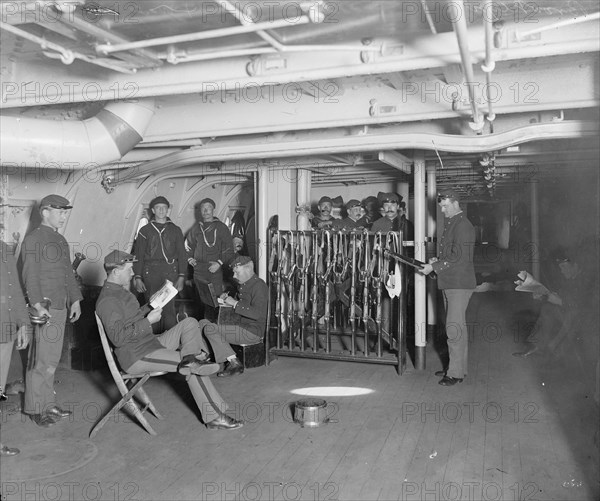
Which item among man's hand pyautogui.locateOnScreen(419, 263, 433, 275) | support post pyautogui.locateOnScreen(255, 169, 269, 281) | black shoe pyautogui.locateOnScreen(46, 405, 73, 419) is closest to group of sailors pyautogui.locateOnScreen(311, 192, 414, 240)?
support post pyautogui.locateOnScreen(255, 169, 269, 281)

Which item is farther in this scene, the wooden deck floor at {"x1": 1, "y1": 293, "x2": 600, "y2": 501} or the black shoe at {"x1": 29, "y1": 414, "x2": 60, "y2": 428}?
the black shoe at {"x1": 29, "y1": 414, "x2": 60, "y2": 428}

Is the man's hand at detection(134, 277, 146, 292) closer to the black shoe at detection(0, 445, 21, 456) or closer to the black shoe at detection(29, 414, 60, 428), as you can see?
the black shoe at detection(29, 414, 60, 428)

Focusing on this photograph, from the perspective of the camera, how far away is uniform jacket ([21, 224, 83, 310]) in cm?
480

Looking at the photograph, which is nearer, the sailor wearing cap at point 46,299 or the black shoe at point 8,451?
the black shoe at point 8,451

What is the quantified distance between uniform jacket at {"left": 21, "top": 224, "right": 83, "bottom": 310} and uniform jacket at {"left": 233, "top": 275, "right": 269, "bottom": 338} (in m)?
1.73

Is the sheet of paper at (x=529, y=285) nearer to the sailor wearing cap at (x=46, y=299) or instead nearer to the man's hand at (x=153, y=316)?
the man's hand at (x=153, y=316)

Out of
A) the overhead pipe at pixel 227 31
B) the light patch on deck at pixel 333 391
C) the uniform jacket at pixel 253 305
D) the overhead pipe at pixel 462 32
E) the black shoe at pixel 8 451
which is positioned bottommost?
the light patch on deck at pixel 333 391

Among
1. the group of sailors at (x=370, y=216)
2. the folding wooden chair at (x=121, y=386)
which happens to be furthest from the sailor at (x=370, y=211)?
the folding wooden chair at (x=121, y=386)

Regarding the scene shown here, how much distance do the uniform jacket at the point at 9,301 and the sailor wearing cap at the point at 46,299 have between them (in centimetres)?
25

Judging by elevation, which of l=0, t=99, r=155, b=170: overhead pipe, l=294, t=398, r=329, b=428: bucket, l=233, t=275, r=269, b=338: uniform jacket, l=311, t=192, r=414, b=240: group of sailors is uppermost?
l=0, t=99, r=155, b=170: overhead pipe

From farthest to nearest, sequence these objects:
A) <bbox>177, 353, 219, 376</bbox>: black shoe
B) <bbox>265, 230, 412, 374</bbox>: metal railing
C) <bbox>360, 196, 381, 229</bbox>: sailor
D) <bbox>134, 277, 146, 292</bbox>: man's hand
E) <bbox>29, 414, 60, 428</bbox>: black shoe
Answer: <bbox>360, 196, 381, 229</bbox>: sailor
<bbox>134, 277, 146, 292</bbox>: man's hand
<bbox>265, 230, 412, 374</bbox>: metal railing
<bbox>29, 414, 60, 428</bbox>: black shoe
<bbox>177, 353, 219, 376</bbox>: black shoe

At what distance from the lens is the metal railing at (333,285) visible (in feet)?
21.2

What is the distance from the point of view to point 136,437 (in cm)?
439

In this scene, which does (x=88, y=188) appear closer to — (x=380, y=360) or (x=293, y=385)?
(x=293, y=385)
